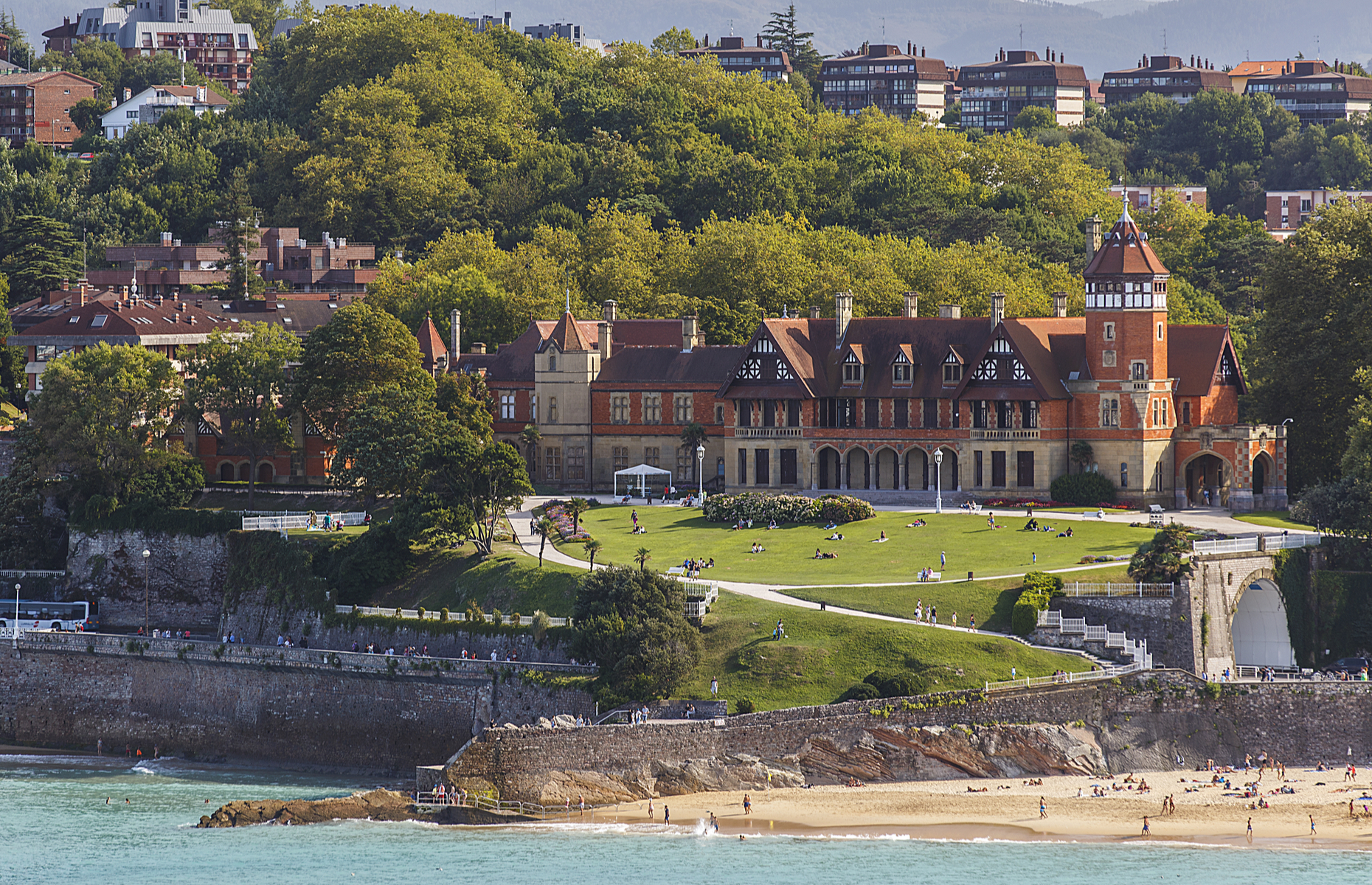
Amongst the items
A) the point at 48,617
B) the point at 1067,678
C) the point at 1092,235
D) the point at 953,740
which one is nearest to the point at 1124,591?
the point at 1067,678

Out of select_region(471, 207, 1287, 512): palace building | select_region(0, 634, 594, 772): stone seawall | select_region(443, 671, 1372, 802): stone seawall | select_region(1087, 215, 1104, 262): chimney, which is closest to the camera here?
select_region(443, 671, 1372, 802): stone seawall

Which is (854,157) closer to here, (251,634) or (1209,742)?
(251,634)

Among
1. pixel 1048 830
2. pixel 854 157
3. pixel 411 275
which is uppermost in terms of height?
pixel 854 157

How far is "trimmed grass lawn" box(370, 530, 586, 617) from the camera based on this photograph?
87.6 m

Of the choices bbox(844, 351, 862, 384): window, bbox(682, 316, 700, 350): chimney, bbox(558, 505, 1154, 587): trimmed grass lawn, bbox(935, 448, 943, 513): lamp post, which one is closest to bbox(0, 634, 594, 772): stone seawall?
bbox(558, 505, 1154, 587): trimmed grass lawn

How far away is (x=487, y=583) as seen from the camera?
90.8 m

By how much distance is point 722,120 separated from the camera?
579 feet

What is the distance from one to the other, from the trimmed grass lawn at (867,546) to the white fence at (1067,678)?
313 inches

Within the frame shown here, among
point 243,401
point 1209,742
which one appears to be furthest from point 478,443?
point 1209,742

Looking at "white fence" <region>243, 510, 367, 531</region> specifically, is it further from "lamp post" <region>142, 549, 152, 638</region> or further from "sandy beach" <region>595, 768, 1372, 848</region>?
"sandy beach" <region>595, 768, 1372, 848</region>

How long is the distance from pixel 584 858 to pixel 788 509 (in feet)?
112

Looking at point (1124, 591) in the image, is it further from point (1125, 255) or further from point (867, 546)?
point (1125, 255)

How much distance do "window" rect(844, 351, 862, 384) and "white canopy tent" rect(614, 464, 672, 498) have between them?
10878 mm

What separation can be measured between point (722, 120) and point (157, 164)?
49477mm
